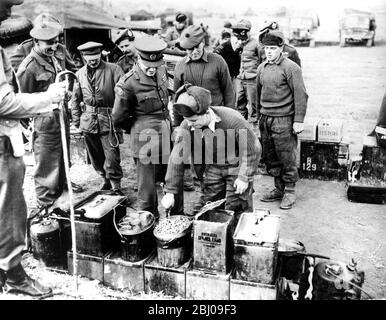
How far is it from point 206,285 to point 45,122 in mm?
3152

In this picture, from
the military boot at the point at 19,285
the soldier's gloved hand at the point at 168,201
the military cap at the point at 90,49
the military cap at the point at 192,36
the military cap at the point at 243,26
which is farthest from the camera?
the military cap at the point at 243,26

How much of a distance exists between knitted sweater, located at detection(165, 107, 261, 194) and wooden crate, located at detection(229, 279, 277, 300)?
3.47 ft

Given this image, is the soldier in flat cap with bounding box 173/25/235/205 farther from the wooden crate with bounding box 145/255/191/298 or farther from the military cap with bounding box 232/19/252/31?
the military cap with bounding box 232/19/252/31

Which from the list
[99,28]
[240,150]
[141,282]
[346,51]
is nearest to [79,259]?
[141,282]

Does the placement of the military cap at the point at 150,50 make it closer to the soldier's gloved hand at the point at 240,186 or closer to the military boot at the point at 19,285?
the soldier's gloved hand at the point at 240,186

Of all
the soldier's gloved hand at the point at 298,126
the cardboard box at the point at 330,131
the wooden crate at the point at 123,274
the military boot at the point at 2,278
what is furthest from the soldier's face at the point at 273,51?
the military boot at the point at 2,278

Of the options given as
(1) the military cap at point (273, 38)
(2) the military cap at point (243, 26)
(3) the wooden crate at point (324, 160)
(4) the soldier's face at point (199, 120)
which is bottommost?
(3) the wooden crate at point (324, 160)

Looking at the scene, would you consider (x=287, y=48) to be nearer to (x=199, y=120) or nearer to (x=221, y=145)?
(x=221, y=145)

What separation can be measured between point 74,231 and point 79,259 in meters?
0.37

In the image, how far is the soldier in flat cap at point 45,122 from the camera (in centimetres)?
564

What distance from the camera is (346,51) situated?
792 inches

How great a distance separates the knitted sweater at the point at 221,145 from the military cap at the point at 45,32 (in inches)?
90.7

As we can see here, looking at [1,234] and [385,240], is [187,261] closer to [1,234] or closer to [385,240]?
[1,234]

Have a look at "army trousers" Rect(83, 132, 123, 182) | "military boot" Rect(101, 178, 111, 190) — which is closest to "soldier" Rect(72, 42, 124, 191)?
"army trousers" Rect(83, 132, 123, 182)
